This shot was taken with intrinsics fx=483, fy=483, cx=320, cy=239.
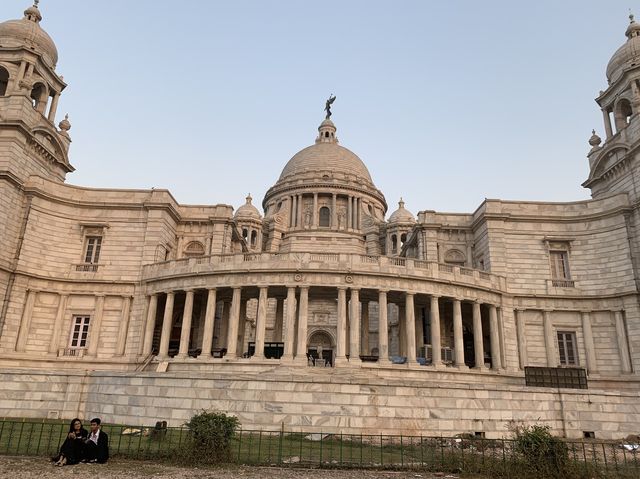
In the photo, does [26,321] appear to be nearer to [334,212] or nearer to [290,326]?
[290,326]

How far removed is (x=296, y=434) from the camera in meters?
16.7

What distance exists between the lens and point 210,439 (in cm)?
1240

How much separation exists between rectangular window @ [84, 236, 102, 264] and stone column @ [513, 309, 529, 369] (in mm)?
30321

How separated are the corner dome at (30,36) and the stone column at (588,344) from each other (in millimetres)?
45240

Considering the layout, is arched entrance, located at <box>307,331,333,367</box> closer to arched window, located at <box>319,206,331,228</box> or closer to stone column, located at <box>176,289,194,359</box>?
stone column, located at <box>176,289,194,359</box>

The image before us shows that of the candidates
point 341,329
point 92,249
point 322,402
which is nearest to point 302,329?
point 341,329

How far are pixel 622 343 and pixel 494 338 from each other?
8108 millimetres

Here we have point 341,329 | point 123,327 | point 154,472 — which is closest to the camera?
point 154,472

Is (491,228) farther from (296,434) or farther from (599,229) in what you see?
(296,434)

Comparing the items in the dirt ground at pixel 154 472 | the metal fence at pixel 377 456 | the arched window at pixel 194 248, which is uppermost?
the arched window at pixel 194 248

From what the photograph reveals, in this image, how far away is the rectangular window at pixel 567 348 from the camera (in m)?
33.2

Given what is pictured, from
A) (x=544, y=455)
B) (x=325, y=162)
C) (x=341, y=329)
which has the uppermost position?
(x=325, y=162)

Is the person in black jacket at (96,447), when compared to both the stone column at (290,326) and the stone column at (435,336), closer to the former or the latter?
the stone column at (290,326)

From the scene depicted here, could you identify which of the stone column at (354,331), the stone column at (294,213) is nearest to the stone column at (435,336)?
the stone column at (354,331)
